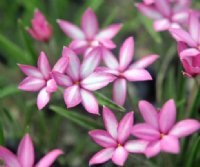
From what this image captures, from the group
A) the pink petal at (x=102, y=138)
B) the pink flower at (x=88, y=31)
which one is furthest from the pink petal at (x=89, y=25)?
the pink petal at (x=102, y=138)

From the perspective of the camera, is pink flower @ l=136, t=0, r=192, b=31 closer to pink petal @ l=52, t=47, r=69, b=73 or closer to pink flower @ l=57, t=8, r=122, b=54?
pink flower @ l=57, t=8, r=122, b=54

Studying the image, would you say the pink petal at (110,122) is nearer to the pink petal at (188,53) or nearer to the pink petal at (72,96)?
the pink petal at (72,96)

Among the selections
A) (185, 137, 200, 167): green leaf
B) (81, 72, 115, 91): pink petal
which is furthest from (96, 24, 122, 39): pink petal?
(185, 137, 200, 167): green leaf

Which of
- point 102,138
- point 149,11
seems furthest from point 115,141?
point 149,11

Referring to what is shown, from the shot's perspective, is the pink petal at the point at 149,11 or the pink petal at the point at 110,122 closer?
the pink petal at the point at 110,122

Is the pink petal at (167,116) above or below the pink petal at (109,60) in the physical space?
below

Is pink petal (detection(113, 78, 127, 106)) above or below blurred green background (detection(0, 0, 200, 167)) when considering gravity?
above

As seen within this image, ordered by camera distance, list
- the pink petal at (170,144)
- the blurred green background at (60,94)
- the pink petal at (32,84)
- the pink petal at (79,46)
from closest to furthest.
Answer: the pink petal at (170,144), the pink petal at (32,84), the pink petal at (79,46), the blurred green background at (60,94)
